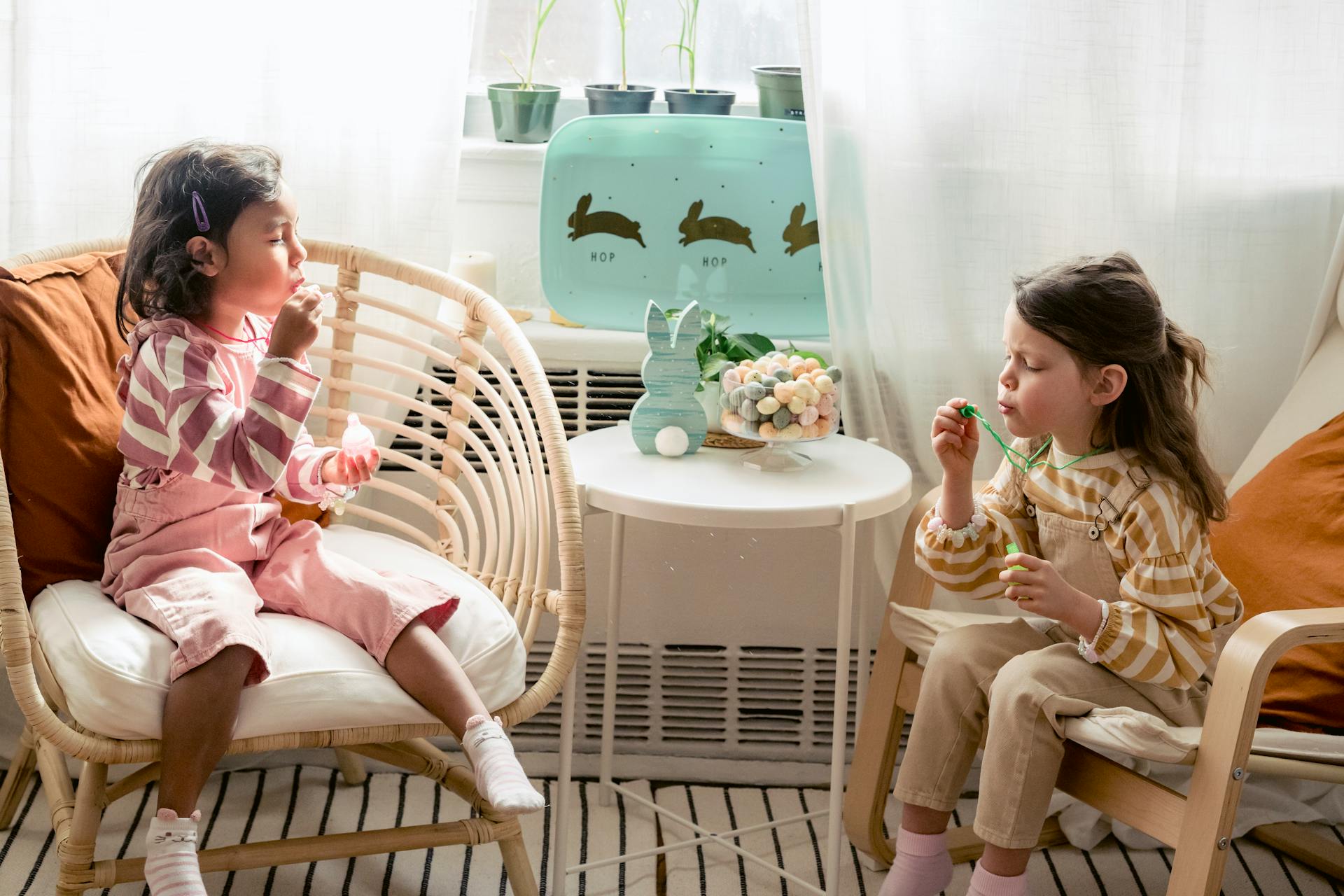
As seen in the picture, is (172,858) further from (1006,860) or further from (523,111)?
(523,111)

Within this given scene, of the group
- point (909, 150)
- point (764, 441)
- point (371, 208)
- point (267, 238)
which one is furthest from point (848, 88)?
point (267, 238)

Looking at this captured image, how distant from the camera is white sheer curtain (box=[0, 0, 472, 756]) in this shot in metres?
1.68

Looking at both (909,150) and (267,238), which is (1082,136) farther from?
(267,238)

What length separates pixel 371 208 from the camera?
1.76m

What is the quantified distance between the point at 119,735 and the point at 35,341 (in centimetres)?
48

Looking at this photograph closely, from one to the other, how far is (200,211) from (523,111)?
0.70 meters

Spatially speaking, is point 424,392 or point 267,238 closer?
point 267,238

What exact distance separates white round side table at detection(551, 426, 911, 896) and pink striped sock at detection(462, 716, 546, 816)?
0.17 meters

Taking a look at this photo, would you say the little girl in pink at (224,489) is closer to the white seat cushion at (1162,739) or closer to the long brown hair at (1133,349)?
the white seat cushion at (1162,739)

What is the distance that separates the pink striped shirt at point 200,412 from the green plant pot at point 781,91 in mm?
902

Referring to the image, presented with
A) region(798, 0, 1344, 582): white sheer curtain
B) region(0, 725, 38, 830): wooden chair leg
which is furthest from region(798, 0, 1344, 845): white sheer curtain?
region(0, 725, 38, 830): wooden chair leg

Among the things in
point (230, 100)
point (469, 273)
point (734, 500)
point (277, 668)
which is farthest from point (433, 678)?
point (230, 100)

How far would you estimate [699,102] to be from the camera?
79.1 inches

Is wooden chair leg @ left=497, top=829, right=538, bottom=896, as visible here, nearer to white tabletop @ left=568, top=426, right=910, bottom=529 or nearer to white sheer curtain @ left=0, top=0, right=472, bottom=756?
white tabletop @ left=568, top=426, right=910, bottom=529
